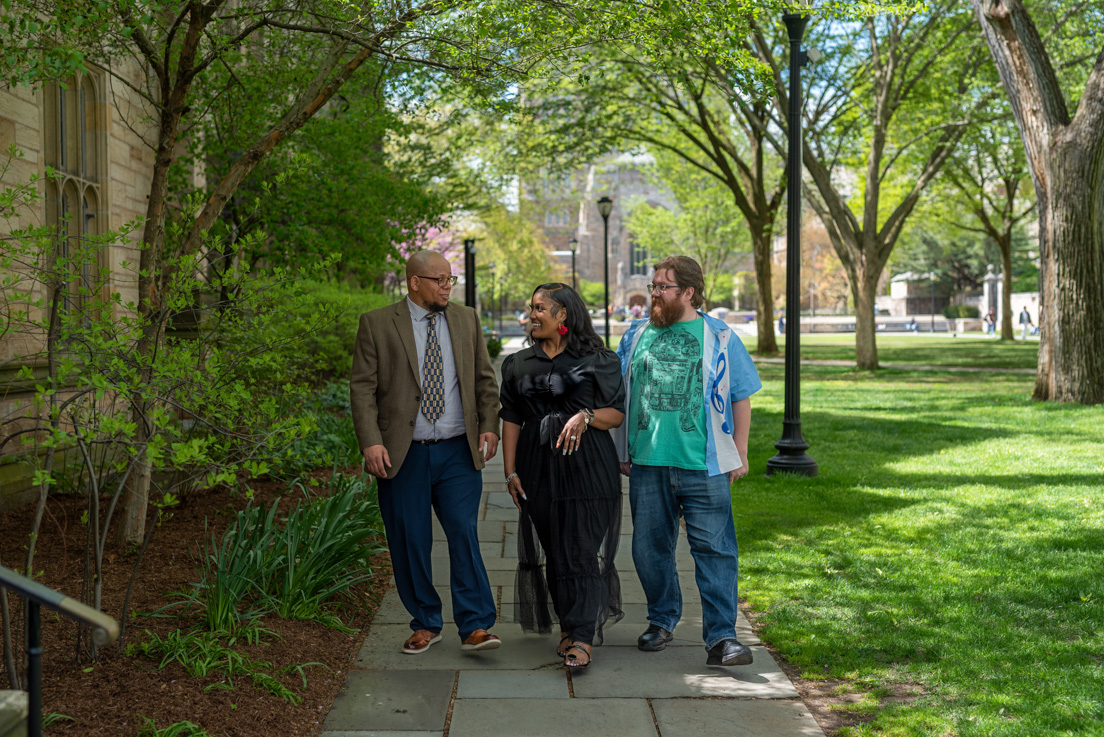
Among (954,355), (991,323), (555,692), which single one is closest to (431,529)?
(555,692)

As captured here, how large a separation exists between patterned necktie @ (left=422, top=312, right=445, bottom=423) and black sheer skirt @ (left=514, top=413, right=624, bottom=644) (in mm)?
426

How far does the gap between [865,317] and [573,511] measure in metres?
19.9

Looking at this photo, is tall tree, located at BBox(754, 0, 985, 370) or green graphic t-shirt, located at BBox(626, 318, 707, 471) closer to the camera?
green graphic t-shirt, located at BBox(626, 318, 707, 471)

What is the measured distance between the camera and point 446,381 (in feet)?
15.4

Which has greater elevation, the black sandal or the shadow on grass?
the shadow on grass

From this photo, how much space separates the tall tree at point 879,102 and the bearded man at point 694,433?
16681 millimetres

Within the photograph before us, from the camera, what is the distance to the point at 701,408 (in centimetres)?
454

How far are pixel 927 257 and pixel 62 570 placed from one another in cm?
6276

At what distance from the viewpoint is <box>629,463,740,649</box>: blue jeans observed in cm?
454

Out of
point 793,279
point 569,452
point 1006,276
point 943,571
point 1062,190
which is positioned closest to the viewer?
point 569,452

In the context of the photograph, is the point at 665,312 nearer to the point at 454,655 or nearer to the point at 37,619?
the point at 454,655

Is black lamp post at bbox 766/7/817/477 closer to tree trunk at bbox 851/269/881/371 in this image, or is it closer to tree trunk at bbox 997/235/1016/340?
tree trunk at bbox 851/269/881/371

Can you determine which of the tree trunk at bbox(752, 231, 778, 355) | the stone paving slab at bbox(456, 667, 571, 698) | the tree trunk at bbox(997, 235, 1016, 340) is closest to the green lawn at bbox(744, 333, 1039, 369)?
the tree trunk at bbox(752, 231, 778, 355)

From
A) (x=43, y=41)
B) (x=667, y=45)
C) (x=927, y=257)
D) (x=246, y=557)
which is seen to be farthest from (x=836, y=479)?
(x=927, y=257)
